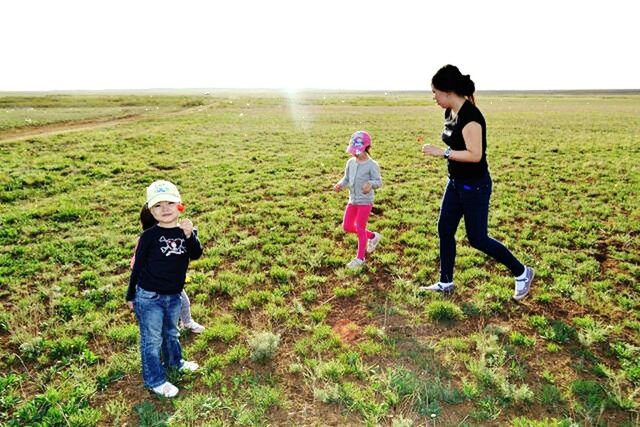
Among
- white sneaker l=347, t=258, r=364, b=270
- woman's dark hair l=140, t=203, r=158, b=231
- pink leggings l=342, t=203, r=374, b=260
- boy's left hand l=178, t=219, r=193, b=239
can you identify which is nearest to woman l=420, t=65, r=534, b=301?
pink leggings l=342, t=203, r=374, b=260

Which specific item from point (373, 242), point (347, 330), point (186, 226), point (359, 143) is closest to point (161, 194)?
point (186, 226)

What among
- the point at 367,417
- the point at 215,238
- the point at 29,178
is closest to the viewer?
the point at 367,417

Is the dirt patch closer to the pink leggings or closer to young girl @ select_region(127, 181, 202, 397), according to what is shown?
the pink leggings

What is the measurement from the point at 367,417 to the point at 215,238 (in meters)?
5.88

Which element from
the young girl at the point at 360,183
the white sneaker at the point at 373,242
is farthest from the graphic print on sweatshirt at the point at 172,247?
the white sneaker at the point at 373,242

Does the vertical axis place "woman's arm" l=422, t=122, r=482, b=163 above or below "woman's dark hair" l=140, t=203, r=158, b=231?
above

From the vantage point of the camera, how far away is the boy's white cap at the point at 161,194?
12.9 feet

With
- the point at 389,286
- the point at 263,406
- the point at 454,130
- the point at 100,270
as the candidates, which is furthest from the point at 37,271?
the point at 454,130

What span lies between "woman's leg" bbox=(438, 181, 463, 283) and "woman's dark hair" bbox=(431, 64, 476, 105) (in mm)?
1280

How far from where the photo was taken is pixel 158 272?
4.09 m

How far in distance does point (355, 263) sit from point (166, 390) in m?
3.87

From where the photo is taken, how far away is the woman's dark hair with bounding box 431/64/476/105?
4.80m

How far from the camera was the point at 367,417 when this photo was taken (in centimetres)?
378

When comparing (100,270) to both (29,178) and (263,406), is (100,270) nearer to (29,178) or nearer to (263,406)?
(263,406)
